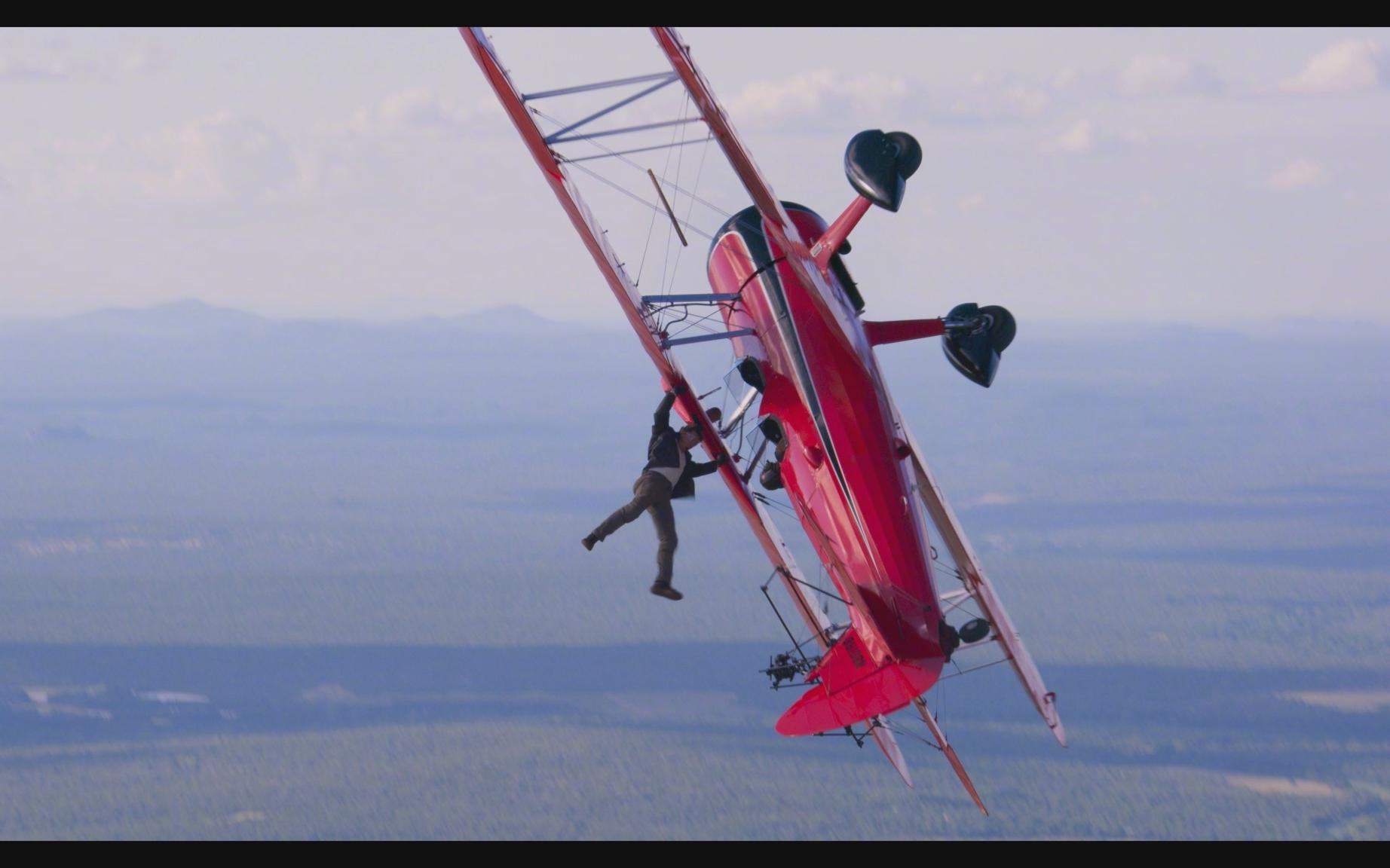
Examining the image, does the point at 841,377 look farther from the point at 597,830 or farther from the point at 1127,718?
the point at 1127,718

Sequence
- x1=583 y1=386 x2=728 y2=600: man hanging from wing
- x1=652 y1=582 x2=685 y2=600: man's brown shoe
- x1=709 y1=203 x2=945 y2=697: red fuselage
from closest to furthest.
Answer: x1=652 y1=582 x2=685 y2=600: man's brown shoe < x1=583 y1=386 x2=728 y2=600: man hanging from wing < x1=709 y1=203 x2=945 y2=697: red fuselage

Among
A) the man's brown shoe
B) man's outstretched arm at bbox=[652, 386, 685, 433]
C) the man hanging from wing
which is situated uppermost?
man's outstretched arm at bbox=[652, 386, 685, 433]

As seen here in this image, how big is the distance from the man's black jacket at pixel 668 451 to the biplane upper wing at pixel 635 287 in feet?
3.60

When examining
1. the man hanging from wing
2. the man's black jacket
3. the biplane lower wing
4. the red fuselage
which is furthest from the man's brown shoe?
the biplane lower wing

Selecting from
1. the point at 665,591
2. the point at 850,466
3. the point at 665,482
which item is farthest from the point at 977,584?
the point at 665,591

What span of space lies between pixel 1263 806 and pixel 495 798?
7415 cm

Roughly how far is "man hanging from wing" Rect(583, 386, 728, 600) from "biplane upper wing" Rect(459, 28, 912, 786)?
1.14 metres

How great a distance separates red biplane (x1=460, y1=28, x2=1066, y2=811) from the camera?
23.2 metres

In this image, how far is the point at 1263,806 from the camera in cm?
17688

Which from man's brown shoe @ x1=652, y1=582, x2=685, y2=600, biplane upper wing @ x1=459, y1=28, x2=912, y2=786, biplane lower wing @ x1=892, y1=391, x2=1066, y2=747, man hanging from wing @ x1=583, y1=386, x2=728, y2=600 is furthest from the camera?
biplane lower wing @ x1=892, y1=391, x2=1066, y2=747

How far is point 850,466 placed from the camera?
23844 mm

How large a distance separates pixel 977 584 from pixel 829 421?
458cm

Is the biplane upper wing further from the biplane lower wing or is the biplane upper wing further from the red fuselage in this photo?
the biplane lower wing

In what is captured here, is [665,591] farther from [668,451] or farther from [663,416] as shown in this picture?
→ [663,416]
